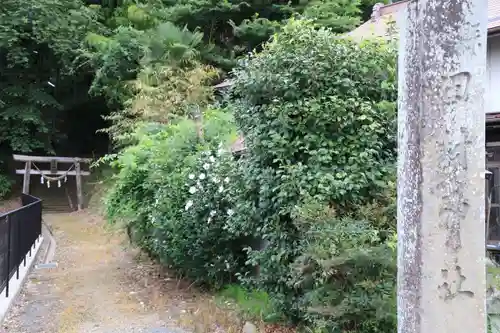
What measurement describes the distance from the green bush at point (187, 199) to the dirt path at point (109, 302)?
22.8 inches

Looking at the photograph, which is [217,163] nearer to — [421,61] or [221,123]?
[221,123]

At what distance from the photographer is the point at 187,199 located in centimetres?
816

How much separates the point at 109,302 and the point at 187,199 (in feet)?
7.11

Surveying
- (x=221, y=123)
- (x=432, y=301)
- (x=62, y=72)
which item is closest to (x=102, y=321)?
(x=221, y=123)

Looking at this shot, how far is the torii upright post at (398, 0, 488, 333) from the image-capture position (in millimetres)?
2334

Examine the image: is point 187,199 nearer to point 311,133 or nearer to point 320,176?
point 311,133

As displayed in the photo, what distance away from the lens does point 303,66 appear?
5297 mm

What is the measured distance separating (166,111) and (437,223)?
13532mm

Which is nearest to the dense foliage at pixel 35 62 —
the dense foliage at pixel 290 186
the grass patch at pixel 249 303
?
the dense foliage at pixel 290 186

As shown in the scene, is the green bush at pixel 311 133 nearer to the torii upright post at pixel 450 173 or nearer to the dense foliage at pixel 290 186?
the dense foliage at pixel 290 186

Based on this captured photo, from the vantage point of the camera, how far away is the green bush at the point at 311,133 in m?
5.14

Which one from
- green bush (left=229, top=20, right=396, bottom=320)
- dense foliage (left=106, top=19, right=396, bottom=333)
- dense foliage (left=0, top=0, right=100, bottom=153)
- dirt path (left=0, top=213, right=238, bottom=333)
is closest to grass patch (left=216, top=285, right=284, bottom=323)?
dense foliage (left=106, top=19, right=396, bottom=333)

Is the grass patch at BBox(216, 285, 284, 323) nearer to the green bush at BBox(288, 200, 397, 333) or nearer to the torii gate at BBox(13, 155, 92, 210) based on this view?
the green bush at BBox(288, 200, 397, 333)

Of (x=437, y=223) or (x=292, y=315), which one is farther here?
(x=292, y=315)
